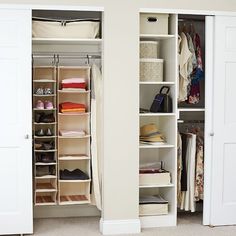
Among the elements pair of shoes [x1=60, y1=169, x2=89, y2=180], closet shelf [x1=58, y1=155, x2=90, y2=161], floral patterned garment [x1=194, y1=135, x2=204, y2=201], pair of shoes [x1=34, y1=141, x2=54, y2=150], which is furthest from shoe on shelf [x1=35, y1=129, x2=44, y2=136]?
floral patterned garment [x1=194, y1=135, x2=204, y2=201]

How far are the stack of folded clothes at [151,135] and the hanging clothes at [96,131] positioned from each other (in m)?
0.45

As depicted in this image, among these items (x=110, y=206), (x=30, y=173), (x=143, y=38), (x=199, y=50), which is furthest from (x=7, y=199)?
(x=199, y=50)

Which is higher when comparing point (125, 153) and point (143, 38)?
point (143, 38)

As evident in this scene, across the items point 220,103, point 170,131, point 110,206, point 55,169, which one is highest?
point 220,103

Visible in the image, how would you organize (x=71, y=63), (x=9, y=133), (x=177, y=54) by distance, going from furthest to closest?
1. (x=71, y=63)
2. (x=177, y=54)
3. (x=9, y=133)

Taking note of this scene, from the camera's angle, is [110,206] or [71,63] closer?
[110,206]

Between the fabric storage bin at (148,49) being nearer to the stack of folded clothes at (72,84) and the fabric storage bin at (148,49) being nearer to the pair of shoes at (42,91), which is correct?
the stack of folded clothes at (72,84)

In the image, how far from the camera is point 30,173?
4211mm

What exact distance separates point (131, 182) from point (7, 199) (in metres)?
1.17

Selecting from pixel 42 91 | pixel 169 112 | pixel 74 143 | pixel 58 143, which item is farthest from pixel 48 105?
pixel 169 112

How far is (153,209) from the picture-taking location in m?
4.59

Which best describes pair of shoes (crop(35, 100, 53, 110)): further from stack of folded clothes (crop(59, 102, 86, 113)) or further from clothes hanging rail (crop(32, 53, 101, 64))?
clothes hanging rail (crop(32, 53, 101, 64))

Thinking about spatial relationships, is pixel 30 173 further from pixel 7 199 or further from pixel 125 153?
pixel 125 153

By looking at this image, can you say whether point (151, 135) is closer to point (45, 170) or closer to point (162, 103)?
point (162, 103)
